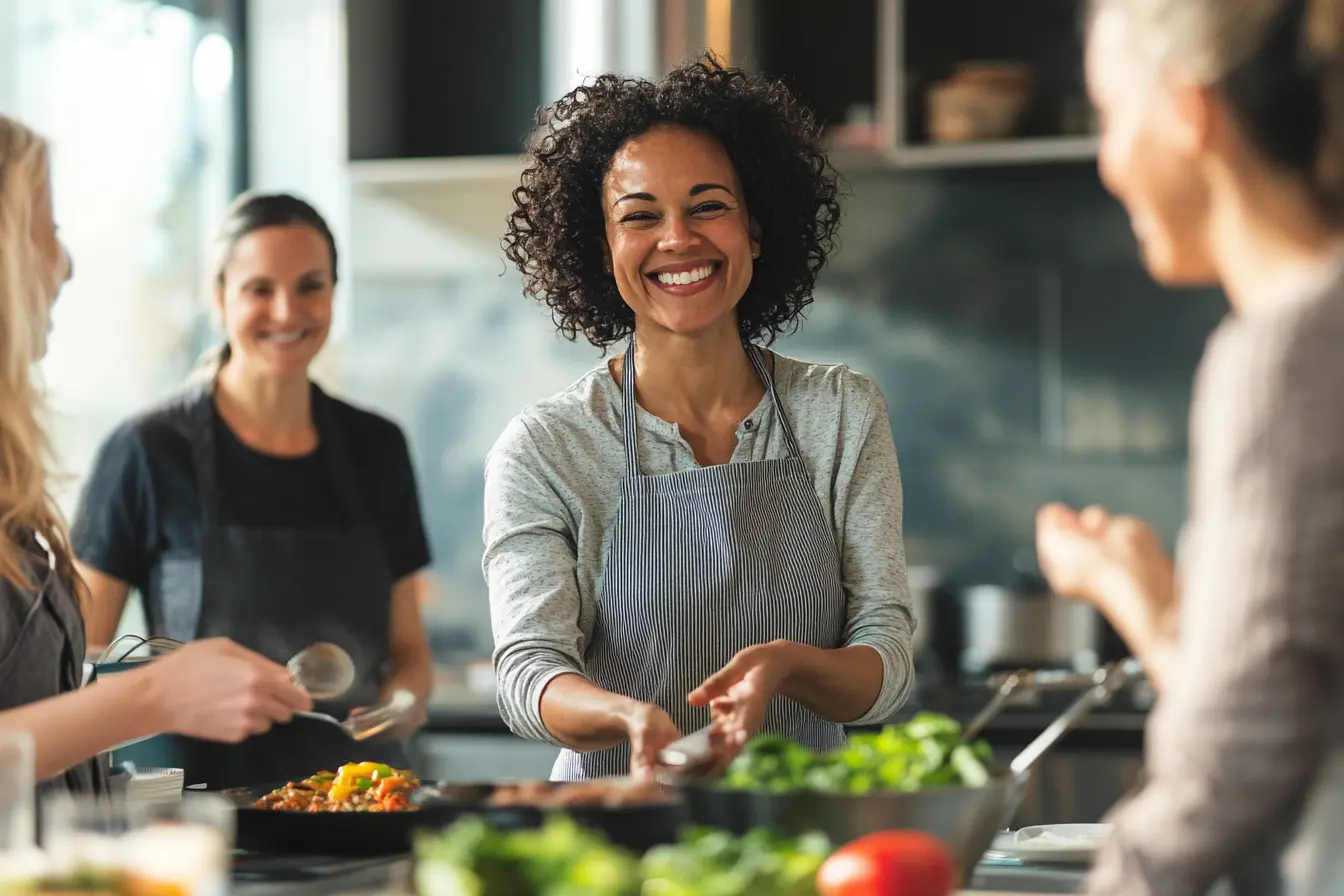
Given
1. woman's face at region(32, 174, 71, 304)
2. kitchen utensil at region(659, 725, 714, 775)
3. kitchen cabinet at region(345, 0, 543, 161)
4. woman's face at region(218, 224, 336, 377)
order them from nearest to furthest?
kitchen utensil at region(659, 725, 714, 775) → woman's face at region(32, 174, 71, 304) → woman's face at region(218, 224, 336, 377) → kitchen cabinet at region(345, 0, 543, 161)

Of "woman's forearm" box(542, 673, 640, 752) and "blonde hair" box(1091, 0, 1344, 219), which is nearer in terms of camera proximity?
"blonde hair" box(1091, 0, 1344, 219)

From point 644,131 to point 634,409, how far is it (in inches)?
14.0

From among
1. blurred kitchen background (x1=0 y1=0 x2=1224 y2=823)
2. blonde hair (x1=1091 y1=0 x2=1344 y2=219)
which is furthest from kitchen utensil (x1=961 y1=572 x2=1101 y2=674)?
blonde hair (x1=1091 y1=0 x2=1344 y2=219)

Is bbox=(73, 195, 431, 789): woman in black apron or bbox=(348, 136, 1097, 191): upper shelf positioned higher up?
bbox=(348, 136, 1097, 191): upper shelf

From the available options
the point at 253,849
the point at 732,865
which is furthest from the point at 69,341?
the point at 732,865

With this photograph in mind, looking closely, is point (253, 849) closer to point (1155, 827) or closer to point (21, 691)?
point (21, 691)

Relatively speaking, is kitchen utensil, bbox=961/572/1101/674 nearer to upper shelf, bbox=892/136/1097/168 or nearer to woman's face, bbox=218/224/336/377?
upper shelf, bbox=892/136/1097/168

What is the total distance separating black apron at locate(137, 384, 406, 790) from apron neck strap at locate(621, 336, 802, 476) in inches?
38.0

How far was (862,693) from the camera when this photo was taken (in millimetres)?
1883

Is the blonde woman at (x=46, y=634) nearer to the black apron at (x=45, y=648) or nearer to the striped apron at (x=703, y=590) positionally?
the black apron at (x=45, y=648)

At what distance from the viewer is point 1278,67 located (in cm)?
105

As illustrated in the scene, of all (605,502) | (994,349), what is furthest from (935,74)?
(605,502)

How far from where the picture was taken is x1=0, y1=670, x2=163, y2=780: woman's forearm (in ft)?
4.76

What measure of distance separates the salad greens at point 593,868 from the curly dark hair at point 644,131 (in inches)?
45.6
